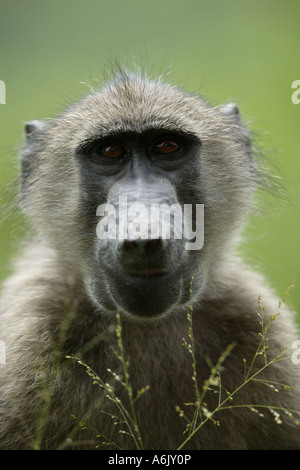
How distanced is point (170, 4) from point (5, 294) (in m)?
12.9

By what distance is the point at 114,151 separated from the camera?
488cm

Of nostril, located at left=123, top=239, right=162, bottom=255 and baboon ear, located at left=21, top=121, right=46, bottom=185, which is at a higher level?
baboon ear, located at left=21, top=121, right=46, bottom=185

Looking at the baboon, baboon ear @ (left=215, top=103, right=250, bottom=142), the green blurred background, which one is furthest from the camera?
the green blurred background

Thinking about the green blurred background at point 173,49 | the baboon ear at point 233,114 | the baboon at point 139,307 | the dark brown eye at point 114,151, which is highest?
the green blurred background at point 173,49

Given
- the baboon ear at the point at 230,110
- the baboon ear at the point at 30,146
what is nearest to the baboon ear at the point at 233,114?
the baboon ear at the point at 230,110

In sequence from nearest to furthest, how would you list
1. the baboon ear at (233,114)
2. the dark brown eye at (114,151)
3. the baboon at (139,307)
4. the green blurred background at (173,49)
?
the baboon at (139,307) → the dark brown eye at (114,151) → the baboon ear at (233,114) → the green blurred background at (173,49)

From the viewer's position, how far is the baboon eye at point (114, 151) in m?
4.86

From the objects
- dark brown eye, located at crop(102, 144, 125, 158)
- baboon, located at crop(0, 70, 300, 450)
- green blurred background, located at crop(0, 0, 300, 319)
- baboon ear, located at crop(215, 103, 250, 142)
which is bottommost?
baboon, located at crop(0, 70, 300, 450)

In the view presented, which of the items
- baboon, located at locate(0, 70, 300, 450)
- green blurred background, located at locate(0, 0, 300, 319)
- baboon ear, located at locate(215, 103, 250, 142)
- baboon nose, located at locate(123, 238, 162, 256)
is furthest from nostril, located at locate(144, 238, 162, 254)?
green blurred background, located at locate(0, 0, 300, 319)

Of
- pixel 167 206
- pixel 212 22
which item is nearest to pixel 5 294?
pixel 167 206

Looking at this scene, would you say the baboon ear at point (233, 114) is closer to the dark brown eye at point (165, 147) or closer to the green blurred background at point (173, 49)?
the dark brown eye at point (165, 147)

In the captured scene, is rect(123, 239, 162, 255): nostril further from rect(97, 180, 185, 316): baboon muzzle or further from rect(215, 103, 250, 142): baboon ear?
rect(215, 103, 250, 142): baboon ear

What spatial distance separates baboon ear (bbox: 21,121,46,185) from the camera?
5527mm

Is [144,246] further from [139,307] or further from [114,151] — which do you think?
[114,151]
